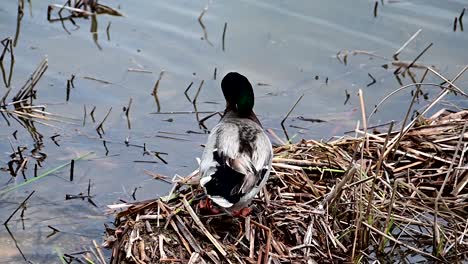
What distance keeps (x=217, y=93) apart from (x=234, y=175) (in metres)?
3.02

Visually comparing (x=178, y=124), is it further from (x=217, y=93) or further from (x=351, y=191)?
(x=351, y=191)

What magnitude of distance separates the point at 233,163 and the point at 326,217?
0.69m

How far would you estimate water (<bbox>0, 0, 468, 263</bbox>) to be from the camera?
21.0 ft

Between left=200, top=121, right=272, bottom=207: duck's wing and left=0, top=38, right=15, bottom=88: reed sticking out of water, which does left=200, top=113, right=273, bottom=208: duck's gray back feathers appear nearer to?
left=200, top=121, right=272, bottom=207: duck's wing

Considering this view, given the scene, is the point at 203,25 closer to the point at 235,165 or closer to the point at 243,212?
the point at 243,212

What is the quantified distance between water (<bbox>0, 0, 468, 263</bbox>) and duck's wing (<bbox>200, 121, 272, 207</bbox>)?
1202 mm

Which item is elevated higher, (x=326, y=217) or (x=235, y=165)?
(x=235, y=165)

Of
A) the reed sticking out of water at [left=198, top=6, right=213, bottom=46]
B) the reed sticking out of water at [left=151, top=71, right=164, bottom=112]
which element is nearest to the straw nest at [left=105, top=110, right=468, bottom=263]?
the reed sticking out of water at [left=151, top=71, right=164, bottom=112]

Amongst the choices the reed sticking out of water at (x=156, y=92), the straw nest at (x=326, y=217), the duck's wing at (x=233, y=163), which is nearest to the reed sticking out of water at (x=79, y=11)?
the reed sticking out of water at (x=156, y=92)

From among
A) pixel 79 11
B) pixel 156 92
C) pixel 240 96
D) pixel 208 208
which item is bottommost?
pixel 156 92

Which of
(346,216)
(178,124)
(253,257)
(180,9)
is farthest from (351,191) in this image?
(180,9)

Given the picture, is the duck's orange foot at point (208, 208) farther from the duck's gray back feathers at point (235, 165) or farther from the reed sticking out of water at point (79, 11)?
the reed sticking out of water at point (79, 11)

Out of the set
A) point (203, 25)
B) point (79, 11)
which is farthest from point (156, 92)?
point (79, 11)

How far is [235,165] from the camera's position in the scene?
16.1 ft
